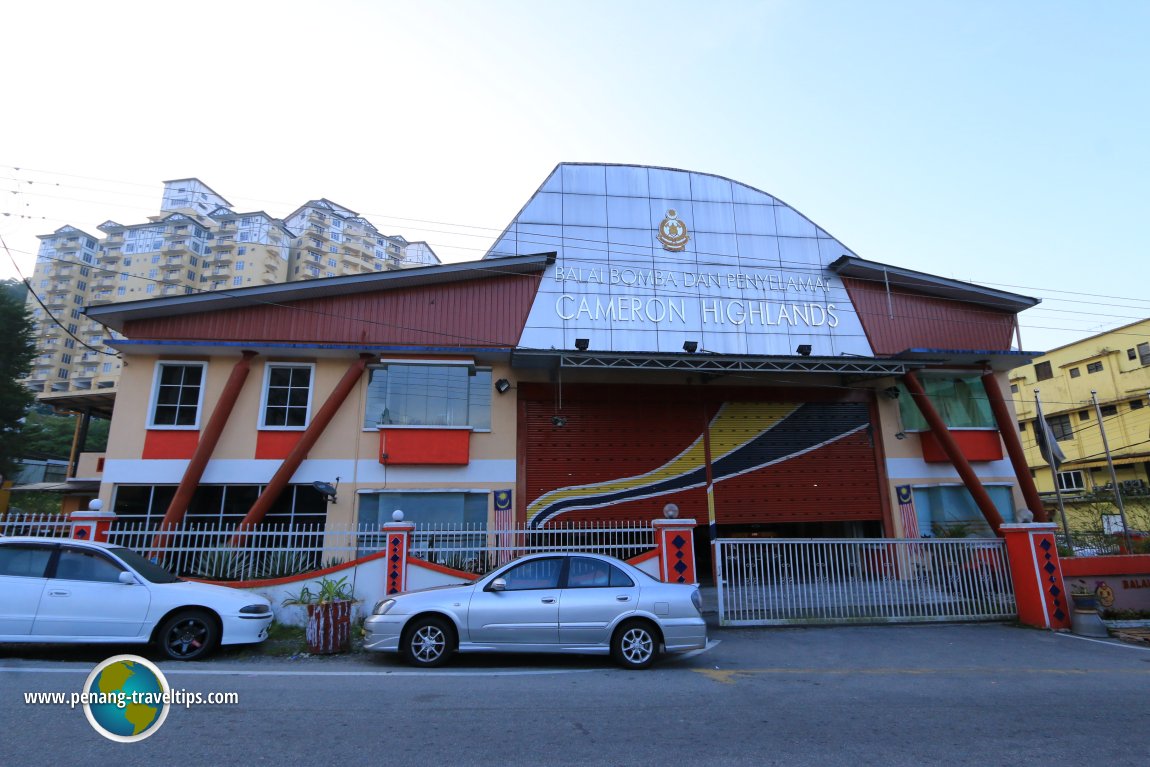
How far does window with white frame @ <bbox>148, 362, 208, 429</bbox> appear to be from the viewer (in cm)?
1470

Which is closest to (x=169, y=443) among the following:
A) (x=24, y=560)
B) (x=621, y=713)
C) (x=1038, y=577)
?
(x=24, y=560)

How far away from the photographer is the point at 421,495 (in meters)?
14.9

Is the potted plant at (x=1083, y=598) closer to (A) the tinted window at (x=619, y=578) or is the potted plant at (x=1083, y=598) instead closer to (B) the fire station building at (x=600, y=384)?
(B) the fire station building at (x=600, y=384)

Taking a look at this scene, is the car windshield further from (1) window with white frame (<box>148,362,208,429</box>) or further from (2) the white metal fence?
(1) window with white frame (<box>148,362,208,429</box>)

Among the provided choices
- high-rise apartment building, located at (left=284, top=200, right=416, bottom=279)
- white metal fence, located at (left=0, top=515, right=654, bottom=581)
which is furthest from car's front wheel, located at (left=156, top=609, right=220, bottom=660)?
high-rise apartment building, located at (left=284, top=200, right=416, bottom=279)

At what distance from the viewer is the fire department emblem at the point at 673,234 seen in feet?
58.2

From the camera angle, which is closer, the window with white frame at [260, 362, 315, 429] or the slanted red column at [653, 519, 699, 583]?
the slanted red column at [653, 519, 699, 583]

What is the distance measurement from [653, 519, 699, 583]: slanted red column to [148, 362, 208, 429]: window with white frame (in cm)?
1163

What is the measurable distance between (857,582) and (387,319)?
12194mm

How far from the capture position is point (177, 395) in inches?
587

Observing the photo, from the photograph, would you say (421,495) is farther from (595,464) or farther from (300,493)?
(595,464)

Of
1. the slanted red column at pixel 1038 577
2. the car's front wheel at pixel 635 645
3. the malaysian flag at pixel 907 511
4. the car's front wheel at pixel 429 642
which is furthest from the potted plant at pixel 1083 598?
the car's front wheel at pixel 429 642

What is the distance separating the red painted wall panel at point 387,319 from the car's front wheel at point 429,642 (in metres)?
8.88

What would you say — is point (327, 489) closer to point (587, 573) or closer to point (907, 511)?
point (587, 573)
